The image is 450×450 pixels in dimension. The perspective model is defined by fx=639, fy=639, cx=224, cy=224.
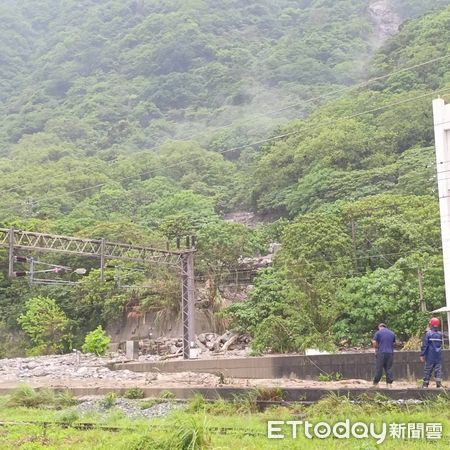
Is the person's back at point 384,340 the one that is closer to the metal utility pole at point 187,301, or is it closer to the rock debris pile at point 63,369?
the rock debris pile at point 63,369

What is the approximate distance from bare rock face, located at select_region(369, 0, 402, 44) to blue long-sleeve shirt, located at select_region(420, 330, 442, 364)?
4369 inches

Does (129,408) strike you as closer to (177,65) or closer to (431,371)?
(431,371)

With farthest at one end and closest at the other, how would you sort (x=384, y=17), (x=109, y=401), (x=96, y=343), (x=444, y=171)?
(x=384, y=17) < (x=96, y=343) < (x=444, y=171) < (x=109, y=401)

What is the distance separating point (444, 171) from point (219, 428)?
44.0ft

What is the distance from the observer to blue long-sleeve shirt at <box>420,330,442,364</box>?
12.1 m

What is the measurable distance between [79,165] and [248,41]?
62.6 m

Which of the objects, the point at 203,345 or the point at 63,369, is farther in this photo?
the point at 203,345

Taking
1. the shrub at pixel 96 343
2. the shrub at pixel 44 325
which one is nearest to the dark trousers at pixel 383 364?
the shrub at pixel 96 343

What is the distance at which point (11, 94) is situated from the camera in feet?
404

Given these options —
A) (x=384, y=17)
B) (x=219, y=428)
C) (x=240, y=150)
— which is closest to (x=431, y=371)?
(x=219, y=428)

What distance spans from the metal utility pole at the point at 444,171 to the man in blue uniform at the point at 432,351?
24.7 feet

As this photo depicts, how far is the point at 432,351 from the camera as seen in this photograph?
40.2 ft

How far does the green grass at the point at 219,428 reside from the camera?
838 cm

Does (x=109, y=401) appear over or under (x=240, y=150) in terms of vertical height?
under
